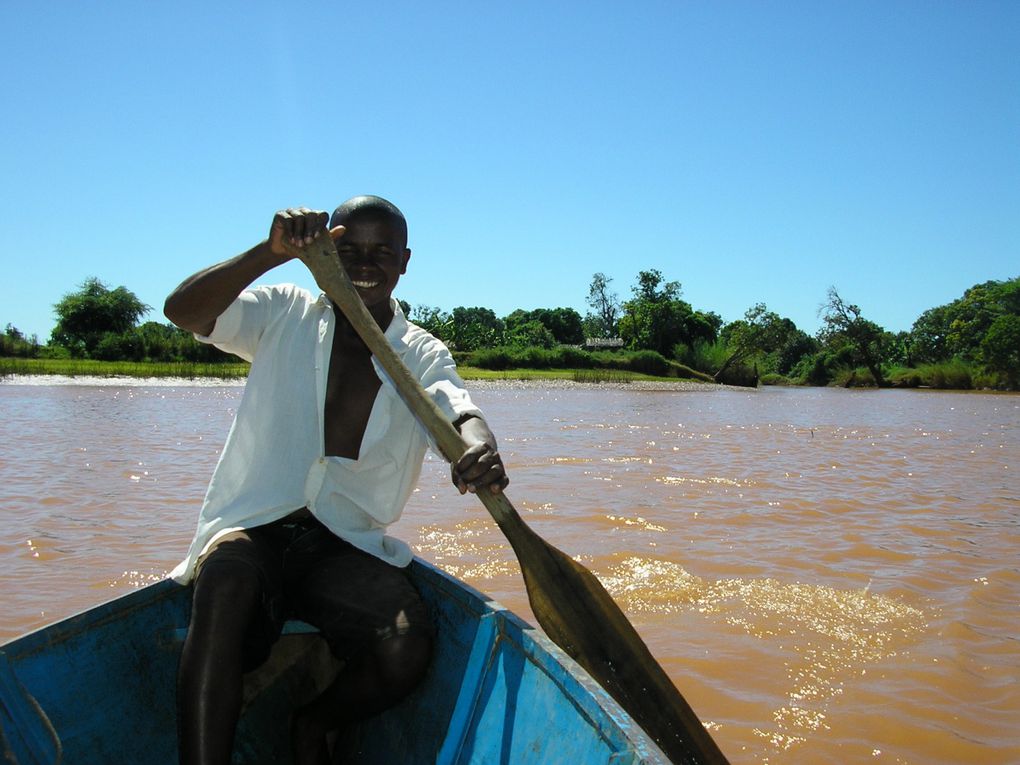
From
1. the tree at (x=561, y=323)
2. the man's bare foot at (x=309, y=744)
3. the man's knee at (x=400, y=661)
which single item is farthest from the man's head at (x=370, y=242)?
the tree at (x=561, y=323)

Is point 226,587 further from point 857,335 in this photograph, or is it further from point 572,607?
point 857,335

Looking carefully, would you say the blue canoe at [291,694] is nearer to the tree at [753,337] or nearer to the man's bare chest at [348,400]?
the man's bare chest at [348,400]

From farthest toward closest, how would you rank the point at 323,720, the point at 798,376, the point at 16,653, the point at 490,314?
the point at 490,314 < the point at 798,376 < the point at 323,720 < the point at 16,653

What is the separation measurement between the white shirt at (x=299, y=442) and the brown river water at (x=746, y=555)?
146cm

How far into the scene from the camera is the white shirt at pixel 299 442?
1.79 meters

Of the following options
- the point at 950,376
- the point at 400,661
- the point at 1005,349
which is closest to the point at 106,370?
the point at 400,661

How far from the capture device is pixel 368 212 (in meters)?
1.95

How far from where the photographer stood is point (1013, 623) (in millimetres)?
3479

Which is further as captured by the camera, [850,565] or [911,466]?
[911,466]

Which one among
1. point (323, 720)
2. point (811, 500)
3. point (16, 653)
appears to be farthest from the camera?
point (811, 500)

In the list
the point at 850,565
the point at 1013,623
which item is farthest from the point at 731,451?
the point at 1013,623

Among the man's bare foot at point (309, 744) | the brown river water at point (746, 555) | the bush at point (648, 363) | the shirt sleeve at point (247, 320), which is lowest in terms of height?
the brown river water at point (746, 555)

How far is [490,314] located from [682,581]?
6352 cm

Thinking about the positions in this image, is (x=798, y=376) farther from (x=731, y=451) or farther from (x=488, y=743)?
(x=488, y=743)
